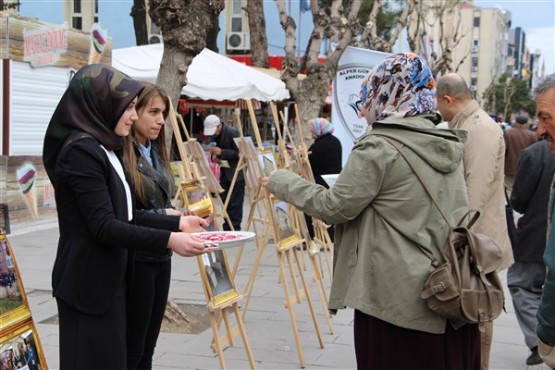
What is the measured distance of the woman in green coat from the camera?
111 inches

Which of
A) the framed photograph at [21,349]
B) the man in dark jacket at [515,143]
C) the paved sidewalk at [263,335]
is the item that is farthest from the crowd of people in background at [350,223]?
the man in dark jacket at [515,143]

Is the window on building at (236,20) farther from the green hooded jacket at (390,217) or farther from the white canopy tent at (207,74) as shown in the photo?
the green hooded jacket at (390,217)

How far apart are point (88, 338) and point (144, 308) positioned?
22.2 inches

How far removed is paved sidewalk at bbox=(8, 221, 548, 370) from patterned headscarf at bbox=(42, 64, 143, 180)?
8.76 ft

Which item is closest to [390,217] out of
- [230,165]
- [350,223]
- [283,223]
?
[350,223]

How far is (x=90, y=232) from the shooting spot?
2666 millimetres

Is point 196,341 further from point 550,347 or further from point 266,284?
point 550,347

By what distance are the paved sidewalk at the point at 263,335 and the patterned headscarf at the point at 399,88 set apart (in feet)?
9.01

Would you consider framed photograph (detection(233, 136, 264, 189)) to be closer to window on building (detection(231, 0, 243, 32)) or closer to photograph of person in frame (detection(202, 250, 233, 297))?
photograph of person in frame (detection(202, 250, 233, 297))

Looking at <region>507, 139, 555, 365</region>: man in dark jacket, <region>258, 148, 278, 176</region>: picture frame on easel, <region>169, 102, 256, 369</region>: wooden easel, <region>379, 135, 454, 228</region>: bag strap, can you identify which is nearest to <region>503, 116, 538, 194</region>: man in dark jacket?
<region>258, 148, 278, 176</region>: picture frame on easel

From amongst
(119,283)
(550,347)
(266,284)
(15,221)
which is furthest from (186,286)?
(550,347)

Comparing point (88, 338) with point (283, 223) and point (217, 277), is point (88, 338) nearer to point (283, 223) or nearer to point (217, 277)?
point (217, 277)

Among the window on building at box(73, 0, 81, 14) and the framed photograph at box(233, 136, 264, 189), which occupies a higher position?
the window on building at box(73, 0, 81, 14)

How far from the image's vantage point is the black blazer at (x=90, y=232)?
2.62 metres
